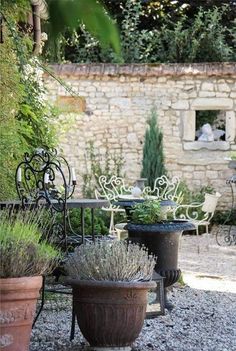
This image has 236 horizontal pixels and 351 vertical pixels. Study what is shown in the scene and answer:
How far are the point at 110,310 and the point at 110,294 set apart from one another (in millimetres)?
76

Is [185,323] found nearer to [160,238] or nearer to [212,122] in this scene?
[160,238]

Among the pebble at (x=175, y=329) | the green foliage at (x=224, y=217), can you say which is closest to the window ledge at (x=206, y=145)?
the green foliage at (x=224, y=217)

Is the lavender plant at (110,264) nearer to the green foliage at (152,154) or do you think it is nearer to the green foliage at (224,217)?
the green foliage at (152,154)

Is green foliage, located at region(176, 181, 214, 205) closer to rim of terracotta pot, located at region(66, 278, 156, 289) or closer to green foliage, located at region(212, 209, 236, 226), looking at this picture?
green foliage, located at region(212, 209, 236, 226)

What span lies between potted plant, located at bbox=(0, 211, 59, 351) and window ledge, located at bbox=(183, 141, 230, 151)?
8473mm

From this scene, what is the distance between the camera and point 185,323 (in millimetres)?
4746

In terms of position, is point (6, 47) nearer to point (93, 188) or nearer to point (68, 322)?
point (68, 322)

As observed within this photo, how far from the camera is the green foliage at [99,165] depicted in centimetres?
1147

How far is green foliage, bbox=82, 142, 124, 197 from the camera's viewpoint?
37.6 feet

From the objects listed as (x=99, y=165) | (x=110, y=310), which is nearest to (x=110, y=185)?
(x=99, y=165)

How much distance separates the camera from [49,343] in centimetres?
395

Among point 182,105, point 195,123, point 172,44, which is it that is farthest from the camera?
point 172,44

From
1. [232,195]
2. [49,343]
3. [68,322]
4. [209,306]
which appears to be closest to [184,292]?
[209,306]

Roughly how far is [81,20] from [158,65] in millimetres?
10880
